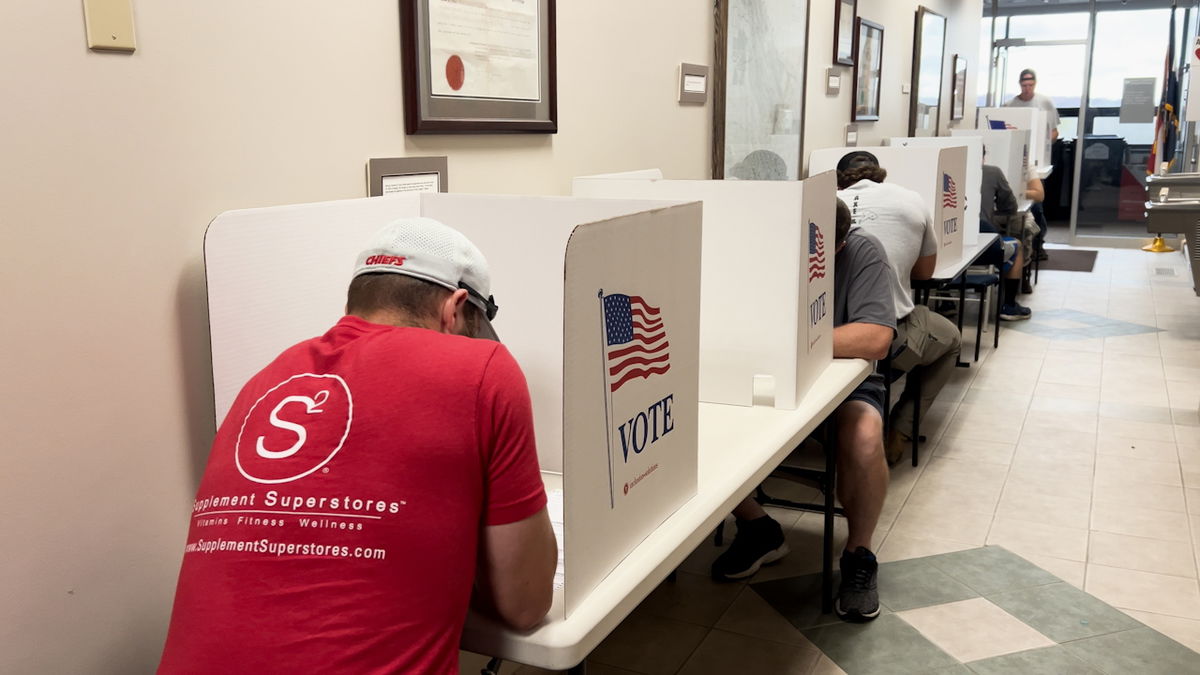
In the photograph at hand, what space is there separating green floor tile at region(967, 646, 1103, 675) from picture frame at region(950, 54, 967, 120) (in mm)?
6051

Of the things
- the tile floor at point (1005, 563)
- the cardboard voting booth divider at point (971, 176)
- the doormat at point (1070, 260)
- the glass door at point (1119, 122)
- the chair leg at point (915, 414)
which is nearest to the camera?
the tile floor at point (1005, 563)

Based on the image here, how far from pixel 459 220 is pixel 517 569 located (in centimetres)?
90

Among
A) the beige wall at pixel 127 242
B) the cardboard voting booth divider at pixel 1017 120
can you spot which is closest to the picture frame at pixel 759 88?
the beige wall at pixel 127 242

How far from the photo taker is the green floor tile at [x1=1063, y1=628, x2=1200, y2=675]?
2289mm

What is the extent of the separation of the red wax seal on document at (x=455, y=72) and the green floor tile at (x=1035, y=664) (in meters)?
1.81

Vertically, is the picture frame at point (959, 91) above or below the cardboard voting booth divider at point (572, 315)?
above

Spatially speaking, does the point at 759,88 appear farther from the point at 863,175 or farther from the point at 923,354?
the point at 923,354

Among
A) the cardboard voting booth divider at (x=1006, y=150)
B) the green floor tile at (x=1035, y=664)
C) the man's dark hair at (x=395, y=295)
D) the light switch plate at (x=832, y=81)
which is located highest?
the light switch plate at (x=832, y=81)

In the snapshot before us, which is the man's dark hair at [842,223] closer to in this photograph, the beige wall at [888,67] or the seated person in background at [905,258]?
the seated person in background at [905,258]

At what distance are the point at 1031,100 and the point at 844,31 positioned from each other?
4967 millimetres

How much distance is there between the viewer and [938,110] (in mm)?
7195

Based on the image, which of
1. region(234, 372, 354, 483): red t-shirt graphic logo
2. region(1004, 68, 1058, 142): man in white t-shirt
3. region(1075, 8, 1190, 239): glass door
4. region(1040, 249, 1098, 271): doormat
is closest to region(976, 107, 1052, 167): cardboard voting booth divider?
region(1004, 68, 1058, 142): man in white t-shirt

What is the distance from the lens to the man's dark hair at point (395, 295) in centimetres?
126

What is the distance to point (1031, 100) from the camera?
8.91 m
